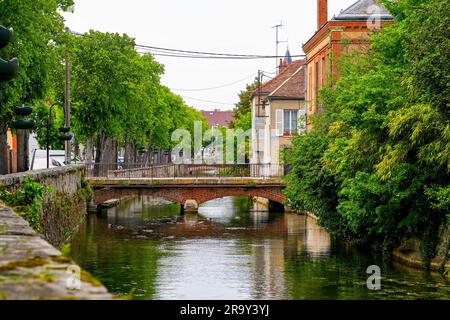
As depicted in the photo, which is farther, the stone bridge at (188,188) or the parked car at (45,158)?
the stone bridge at (188,188)

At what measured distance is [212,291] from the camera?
24.5 meters

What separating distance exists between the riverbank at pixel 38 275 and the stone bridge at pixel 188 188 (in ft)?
165

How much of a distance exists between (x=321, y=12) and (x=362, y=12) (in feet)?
18.7

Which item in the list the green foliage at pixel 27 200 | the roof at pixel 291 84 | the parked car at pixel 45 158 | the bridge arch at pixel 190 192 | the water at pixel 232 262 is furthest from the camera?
the roof at pixel 291 84

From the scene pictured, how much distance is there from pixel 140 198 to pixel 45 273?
77.6 meters

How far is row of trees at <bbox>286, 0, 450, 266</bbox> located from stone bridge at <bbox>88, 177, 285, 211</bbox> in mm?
22962

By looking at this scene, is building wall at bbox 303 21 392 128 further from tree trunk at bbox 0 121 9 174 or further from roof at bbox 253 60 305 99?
tree trunk at bbox 0 121 9 174

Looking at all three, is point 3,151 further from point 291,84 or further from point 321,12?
point 291,84

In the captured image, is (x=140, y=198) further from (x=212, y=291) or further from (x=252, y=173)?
(x=212, y=291)

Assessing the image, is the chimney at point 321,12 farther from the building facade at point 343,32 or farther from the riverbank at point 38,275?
the riverbank at point 38,275

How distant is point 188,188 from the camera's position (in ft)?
189

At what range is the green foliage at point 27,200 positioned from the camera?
72.5ft

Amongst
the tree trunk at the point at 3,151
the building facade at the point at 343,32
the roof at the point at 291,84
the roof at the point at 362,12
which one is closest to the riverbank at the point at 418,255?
the building facade at the point at 343,32
